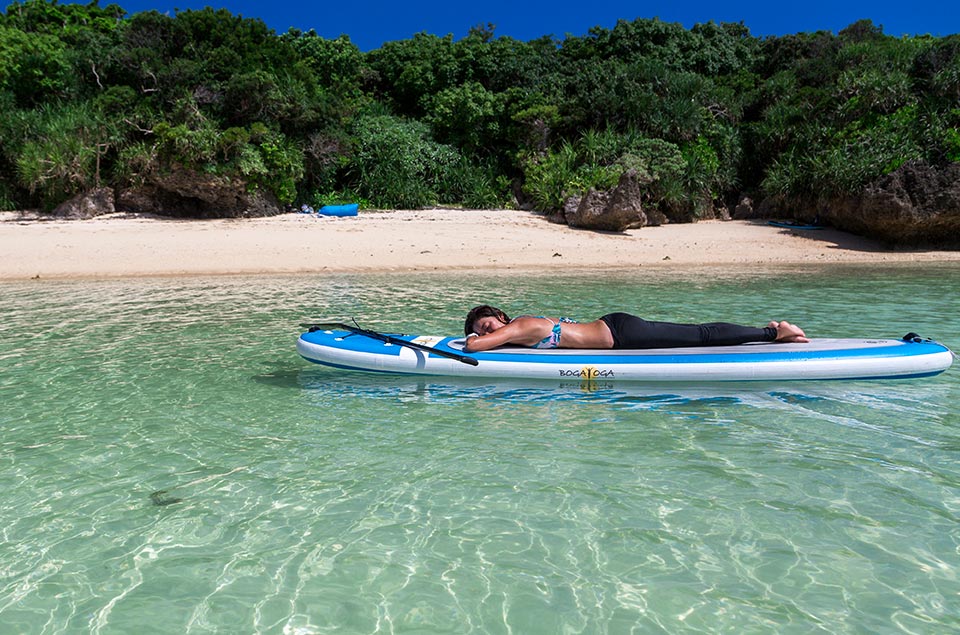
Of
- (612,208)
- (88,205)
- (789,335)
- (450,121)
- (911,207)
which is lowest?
(789,335)

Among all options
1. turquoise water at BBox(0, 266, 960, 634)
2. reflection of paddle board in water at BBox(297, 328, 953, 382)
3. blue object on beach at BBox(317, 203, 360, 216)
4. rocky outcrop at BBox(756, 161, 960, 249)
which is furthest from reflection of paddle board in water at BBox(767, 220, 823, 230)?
reflection of paddle board in water at BBox(297, 328, 953, 382)

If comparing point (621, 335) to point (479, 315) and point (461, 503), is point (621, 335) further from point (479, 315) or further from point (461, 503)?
point (461, 503)

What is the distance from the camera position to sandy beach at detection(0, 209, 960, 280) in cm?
→ 1323

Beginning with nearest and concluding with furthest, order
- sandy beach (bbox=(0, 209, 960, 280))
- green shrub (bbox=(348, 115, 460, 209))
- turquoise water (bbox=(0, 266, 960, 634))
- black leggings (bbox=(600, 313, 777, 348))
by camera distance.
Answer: turquoise water (bbox=(0, 266, 960, 634)) < black leggings (bbox=(600, 313, 777, 348)) < sandy beach (bbox=(0, 209, 960, 280)) < green shrub (bbox=(348, 115, 460, 209))

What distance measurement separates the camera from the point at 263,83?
57.4 feet

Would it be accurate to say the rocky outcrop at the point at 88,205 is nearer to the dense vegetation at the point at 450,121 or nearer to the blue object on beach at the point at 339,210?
the dense vegetation at the point at 450,121

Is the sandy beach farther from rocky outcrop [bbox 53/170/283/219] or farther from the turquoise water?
the turquoise water

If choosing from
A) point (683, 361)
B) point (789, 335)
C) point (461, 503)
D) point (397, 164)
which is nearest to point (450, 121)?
point (397, 164)

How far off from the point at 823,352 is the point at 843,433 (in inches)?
40.1

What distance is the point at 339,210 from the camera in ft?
56.8

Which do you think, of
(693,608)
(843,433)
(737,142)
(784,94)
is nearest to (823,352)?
(843,433)

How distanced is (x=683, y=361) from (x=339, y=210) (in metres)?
13.7

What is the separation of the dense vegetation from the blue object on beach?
1.22 meters

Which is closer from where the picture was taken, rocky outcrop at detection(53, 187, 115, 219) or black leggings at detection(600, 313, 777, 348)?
black leggings at detection(600, 313, 777, 348)
